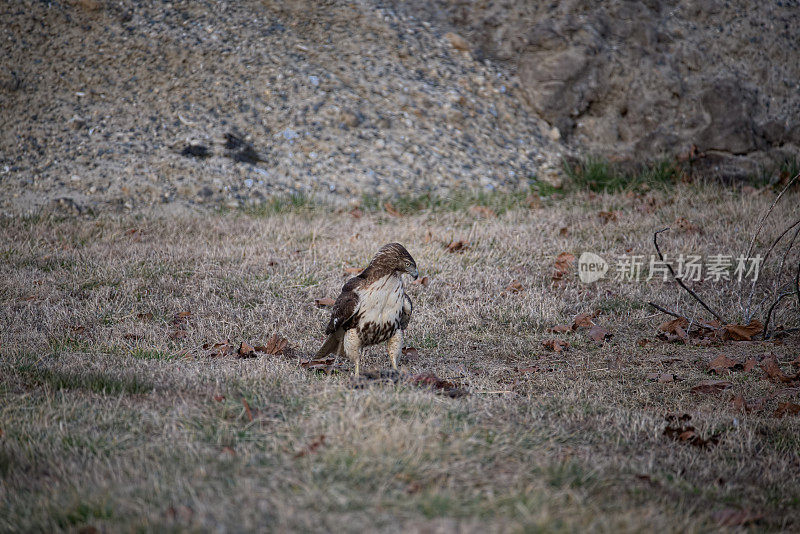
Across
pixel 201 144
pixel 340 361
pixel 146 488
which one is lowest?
pixel 340 361

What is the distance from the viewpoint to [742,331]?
20.6 feet

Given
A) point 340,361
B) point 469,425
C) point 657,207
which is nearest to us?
point 469,425

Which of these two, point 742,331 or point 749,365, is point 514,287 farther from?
point 749,365

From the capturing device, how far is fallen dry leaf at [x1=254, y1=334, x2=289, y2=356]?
18.4ft

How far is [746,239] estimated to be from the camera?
8.51 meters

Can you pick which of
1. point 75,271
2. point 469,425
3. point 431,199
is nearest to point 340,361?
point 469,425

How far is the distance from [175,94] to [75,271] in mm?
5008

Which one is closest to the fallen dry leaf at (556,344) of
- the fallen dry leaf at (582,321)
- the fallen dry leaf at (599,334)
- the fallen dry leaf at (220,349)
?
the fallen dry leaf at (599,334)

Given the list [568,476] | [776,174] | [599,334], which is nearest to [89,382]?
[568,476]

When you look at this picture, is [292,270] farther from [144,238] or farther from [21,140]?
[21,140]

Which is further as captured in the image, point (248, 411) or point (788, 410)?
point (788, 410)

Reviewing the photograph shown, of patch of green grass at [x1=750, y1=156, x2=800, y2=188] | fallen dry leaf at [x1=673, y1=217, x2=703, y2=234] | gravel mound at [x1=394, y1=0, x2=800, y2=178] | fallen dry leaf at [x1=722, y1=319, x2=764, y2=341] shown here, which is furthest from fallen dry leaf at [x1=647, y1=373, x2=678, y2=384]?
gravel mound at [x1=394, y1=0, x2=800, y2=178]

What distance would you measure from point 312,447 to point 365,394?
0.83 metres

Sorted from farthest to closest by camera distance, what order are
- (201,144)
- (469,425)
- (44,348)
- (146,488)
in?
(201,144) < (44,348) < (469,425) < (146,488)
